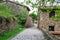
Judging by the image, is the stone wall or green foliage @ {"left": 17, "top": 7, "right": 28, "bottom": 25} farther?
green foliage @ {"left": 17, "top": 7, "right": 28, "bottom": 25}

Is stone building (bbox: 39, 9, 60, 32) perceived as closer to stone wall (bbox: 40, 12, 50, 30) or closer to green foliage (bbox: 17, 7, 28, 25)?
stone wall (bbox: 40, 12, 50, 30)

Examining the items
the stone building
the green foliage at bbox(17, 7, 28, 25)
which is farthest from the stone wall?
the green foliage at bbox(17, 7, 28, 25)

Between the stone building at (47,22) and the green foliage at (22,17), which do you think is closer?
the stone building at (47,22)

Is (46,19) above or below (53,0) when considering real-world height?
below

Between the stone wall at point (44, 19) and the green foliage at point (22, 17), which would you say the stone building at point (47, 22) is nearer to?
the stone wall at point (44, 19)

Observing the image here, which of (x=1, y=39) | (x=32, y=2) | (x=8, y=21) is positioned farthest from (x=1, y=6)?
(x=32, y=2)

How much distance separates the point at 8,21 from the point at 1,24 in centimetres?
297

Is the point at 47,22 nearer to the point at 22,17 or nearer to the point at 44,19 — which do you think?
the point at 44,19

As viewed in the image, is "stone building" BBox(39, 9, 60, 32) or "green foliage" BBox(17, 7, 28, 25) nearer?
"stone building" BBox(39, 9, 60, 32)

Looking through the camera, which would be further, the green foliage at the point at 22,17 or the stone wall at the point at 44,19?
the green foliage at the point at 22,17

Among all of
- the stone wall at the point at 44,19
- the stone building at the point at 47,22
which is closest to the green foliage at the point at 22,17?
the stone building at the point at 47,22

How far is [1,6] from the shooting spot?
24.6 meters

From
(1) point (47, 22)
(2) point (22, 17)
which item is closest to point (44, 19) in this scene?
(1) point (47, 22)

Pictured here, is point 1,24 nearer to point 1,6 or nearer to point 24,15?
point 1,6
